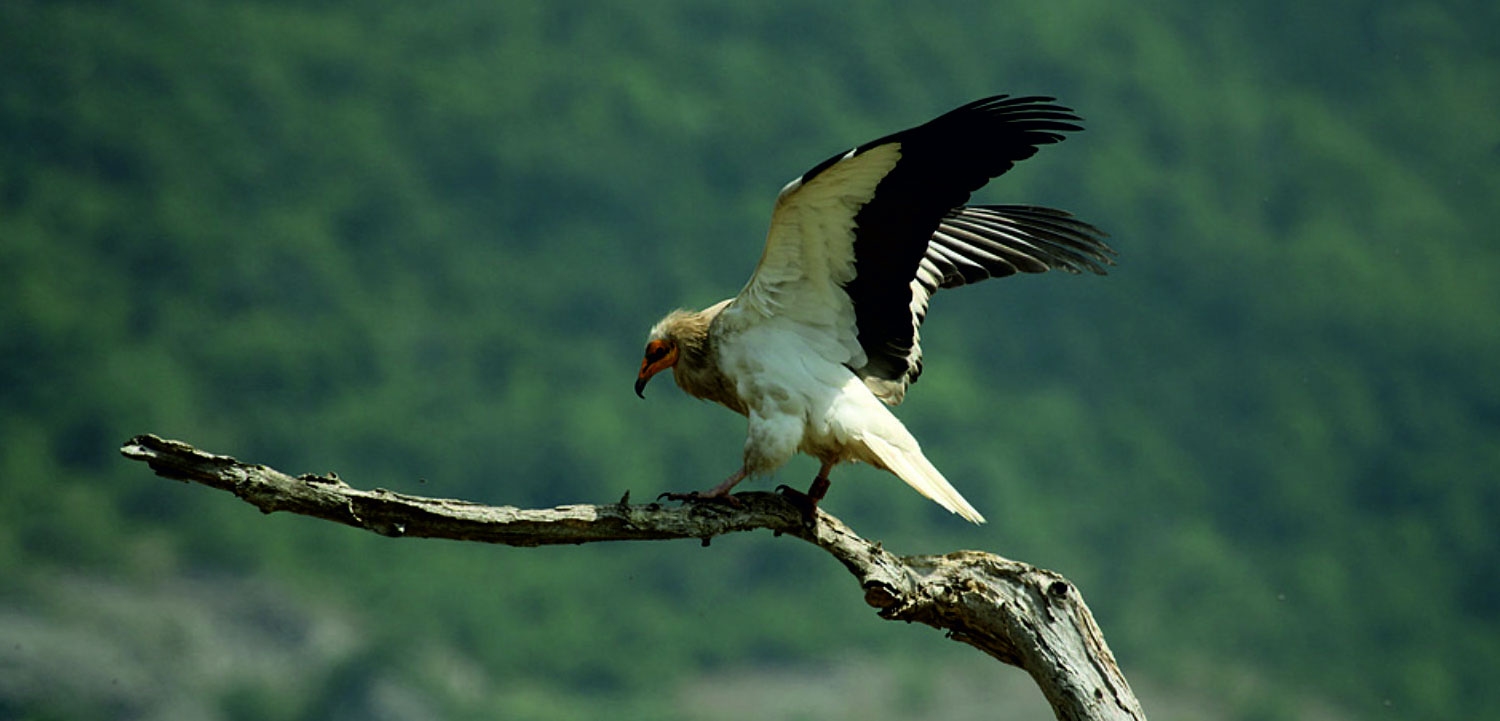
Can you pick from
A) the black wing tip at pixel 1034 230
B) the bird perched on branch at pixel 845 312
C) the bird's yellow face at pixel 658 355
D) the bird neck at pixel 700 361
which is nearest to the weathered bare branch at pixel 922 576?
the bird perched on branch at pixel 845 312

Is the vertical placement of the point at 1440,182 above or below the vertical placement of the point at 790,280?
above

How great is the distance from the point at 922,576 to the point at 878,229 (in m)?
1.04

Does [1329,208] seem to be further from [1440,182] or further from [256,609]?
[256,609]

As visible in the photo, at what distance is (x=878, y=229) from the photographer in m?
4.27

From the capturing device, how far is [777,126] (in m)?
11.1

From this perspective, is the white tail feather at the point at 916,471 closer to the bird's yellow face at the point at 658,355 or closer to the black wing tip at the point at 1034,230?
the bird's yellow face at the point at 658,355

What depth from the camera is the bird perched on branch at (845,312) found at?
4055 mm

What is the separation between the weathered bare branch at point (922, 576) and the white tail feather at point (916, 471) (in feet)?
0.53

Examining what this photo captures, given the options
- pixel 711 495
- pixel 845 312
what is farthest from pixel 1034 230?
pixel 711 495

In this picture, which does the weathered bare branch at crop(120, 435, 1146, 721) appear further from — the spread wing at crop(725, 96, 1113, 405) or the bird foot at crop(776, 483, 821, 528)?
the spread wing at crop(725, 96, 1113, 405)

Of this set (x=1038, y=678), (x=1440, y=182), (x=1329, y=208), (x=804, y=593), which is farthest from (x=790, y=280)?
(x=1440, y=182)

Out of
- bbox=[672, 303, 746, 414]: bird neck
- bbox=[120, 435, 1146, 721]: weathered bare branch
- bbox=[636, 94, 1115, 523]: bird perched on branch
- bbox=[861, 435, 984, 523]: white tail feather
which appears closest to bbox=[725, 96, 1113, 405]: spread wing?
bbox=[636, 94, 1115, 523]: bird perched on branch

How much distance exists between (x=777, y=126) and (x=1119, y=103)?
276cm

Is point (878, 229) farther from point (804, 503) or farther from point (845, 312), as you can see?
point (804, 503)
